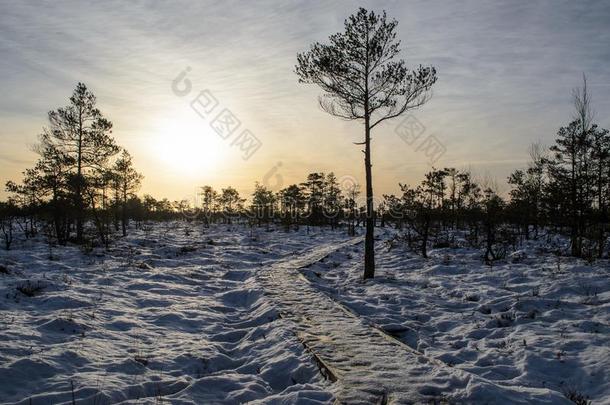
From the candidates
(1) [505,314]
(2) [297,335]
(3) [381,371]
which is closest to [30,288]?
(2) [297,335]

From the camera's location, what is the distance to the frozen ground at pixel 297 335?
537 centimetres

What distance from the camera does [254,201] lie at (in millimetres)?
65750

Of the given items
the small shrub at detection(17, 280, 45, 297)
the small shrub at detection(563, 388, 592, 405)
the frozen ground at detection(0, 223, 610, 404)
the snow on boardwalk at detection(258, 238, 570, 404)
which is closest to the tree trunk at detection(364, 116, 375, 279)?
the frozen ground at detection(0, 223, 610, 404)

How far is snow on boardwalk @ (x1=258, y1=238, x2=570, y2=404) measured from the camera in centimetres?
484

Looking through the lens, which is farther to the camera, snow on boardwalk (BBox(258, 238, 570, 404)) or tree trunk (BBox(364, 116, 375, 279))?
tree trunk (BBox(364, 116, 375, 279))

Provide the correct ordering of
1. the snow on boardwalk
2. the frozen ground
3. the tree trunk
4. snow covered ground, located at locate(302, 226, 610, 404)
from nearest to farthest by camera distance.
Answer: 1. the snow on boardwalk
2. the frozen ground
3. snow covered ground, located at locate(302, 226, 610, 404)
4. the tree trunk

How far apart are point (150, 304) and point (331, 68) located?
11.1m

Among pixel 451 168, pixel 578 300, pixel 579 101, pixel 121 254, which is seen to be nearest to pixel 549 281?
pixel 578 300

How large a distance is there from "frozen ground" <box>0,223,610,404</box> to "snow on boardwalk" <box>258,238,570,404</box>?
0.10 ft

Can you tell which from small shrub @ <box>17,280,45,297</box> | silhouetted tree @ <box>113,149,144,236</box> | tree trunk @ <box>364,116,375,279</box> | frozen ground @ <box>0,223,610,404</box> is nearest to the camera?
frozen ground @ <box>0,223,610,404</box>

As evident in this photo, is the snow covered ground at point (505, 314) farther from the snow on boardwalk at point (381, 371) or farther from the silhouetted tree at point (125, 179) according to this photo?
the silhouetted tree at point (125, 179)

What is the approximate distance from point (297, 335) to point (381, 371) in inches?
94.0

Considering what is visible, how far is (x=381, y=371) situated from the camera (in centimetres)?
569

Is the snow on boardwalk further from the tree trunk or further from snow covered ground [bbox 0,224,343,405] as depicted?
the tree trunk
